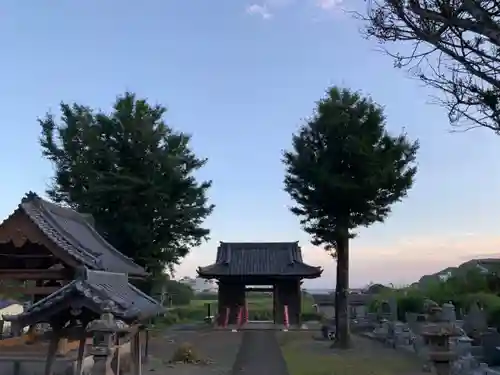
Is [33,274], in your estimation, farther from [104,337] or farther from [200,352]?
[200,352]

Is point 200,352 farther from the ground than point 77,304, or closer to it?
closer to it

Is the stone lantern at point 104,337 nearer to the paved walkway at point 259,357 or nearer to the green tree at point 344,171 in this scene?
the paved walkway at point 259,357

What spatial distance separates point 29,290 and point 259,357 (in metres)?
8.70

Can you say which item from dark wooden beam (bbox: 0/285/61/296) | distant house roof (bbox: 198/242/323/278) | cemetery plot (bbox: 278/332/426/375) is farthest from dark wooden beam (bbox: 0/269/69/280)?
distant house roof (bbox: 198/242/323/278)

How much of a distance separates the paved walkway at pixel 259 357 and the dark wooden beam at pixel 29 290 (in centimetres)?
565

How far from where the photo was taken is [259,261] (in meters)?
33.2

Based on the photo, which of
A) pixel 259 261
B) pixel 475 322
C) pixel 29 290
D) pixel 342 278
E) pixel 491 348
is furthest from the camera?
pixel 259 261

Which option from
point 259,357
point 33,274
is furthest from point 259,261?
point 33,274

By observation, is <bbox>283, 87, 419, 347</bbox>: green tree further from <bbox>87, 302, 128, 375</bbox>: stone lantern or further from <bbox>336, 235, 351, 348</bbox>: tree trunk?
<bbox>87, 302, 128, 375</bbox>: stone lantern

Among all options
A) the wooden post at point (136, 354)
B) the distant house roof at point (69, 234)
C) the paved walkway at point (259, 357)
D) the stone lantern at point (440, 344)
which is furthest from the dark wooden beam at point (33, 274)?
the stone lantern at point (440, 344)

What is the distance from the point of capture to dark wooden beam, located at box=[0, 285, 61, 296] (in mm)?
13391

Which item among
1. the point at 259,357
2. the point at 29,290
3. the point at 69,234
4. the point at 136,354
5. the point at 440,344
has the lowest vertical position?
the point at 259,357

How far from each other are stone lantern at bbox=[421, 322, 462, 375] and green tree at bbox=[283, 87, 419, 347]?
41.4ft

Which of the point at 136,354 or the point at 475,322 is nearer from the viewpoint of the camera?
the point at 136,354
